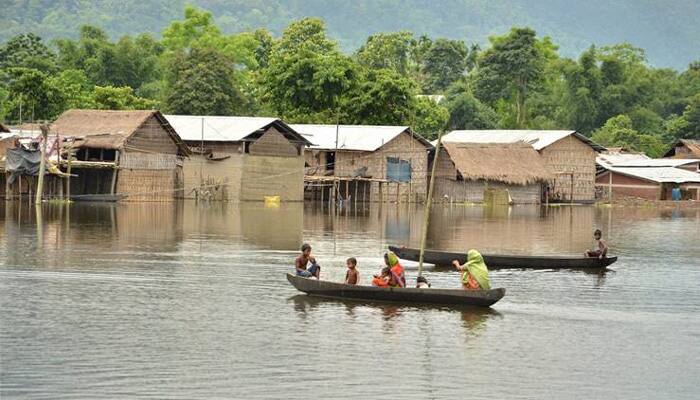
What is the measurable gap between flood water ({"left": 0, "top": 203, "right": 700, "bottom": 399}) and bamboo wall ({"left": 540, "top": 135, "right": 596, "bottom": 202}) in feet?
90.9

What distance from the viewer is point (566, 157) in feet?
189

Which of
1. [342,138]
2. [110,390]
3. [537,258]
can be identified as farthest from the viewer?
[342,138]

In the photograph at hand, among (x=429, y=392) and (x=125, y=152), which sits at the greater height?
(x=125, y=152)

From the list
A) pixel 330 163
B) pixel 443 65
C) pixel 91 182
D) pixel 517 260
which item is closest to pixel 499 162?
pixel 330 163

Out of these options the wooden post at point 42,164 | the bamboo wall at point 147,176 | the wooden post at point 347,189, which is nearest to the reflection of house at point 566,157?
the wooden post at point 347,189

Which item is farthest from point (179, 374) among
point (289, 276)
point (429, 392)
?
point (289, 276)

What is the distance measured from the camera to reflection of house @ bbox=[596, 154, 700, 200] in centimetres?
5891

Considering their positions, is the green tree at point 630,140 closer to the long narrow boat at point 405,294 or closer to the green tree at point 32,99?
the green tree at point 32,99

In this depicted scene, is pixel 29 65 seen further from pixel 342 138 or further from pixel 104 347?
pixel 104 347

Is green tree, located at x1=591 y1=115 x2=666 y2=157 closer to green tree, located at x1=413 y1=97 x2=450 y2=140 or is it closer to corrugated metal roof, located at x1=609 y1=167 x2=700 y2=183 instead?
corrugated metal roof, located at x1=609 y1=167 x2=700 y2=183

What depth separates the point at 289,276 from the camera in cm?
1922

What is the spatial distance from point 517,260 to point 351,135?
27.1 m

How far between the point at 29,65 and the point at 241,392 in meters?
55.2

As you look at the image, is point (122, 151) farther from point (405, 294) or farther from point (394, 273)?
point (405, 294)
